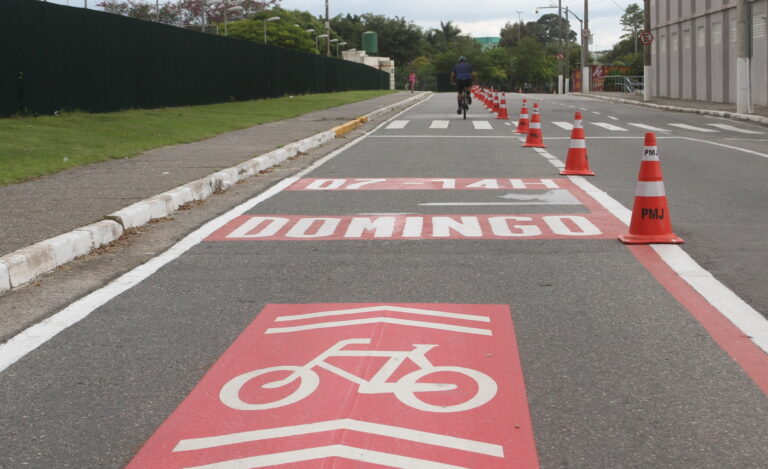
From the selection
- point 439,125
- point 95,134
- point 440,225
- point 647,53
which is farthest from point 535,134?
point 647,53

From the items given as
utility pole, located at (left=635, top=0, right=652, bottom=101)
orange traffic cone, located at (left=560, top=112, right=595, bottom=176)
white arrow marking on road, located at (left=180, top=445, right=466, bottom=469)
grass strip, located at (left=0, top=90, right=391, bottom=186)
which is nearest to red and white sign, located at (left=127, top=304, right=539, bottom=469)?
white arrow marking on road, located at (left=180, top=445, right=466, bottom=469)

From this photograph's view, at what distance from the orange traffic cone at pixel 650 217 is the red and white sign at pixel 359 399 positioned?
253 centimetres

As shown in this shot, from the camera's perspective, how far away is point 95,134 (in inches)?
707

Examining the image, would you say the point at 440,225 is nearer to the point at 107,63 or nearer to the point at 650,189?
the point at 650,189

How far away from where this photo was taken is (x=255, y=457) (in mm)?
3465

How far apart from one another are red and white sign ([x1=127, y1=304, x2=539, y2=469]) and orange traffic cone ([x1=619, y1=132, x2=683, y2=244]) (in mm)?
2532

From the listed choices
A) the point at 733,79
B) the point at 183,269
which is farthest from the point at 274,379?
the point at 733,79

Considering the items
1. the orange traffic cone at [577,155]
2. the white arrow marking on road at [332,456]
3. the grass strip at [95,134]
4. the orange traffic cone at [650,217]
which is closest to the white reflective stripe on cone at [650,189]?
the orange traffic cone at [650,217]

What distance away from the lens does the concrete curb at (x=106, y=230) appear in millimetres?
6402

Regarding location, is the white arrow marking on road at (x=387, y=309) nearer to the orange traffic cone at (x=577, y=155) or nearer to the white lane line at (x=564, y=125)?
the orange traffic cone at (x=577, y=155)

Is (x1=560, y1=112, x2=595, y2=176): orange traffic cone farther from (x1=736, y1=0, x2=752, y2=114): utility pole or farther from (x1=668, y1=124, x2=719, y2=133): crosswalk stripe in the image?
(x1=736, y1=0, x2=752, y2=114): utility pole

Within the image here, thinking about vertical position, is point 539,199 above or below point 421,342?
above

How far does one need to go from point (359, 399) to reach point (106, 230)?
4.37 m

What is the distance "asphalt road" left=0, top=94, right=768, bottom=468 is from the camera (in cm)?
358
